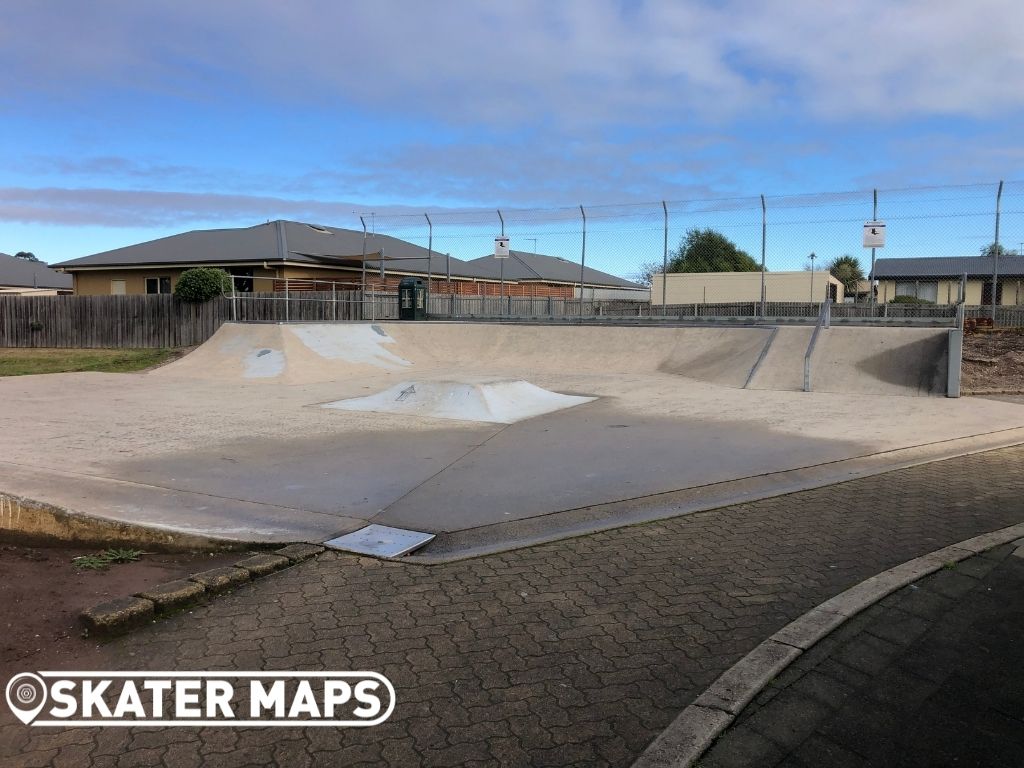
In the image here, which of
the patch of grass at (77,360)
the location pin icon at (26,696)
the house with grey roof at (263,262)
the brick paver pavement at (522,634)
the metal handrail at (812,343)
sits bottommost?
the brick paver pavement at (522,634)

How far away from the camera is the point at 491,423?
421 inches

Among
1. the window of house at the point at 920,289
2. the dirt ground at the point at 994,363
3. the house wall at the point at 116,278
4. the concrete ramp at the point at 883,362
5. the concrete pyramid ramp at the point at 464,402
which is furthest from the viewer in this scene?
the window of house at the point at 920,289

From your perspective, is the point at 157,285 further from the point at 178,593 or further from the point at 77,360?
the point at 178,593

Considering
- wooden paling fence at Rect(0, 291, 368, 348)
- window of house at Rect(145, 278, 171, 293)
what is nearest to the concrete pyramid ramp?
wooden paling fence at Rect(0, 291, 368, 348)

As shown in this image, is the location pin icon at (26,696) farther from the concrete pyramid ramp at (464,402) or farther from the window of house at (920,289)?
the window of house at (920,289)

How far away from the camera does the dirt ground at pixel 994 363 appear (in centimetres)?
1473

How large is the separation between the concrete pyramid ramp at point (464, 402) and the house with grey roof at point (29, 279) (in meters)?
43.1

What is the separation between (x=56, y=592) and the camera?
4.27 metres

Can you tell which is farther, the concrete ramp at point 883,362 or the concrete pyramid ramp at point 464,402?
the concrete ramp at point 883,362

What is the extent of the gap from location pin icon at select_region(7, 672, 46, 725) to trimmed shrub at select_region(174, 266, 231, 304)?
2124 centimetres

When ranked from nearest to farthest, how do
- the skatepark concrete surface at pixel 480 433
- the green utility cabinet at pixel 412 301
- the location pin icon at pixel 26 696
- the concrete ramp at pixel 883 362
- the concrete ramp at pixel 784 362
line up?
1. the location pin icon at pixel 26 696
2. the skatepark concrete surface at pixel 480 433
3. the concrete ramp at pixel 883 362
4. the concrete ramp at pixel 784 362
5. the green utility cabinet at pixel 412 301

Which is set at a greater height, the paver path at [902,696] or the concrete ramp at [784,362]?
the concrete ramp at [784,362]

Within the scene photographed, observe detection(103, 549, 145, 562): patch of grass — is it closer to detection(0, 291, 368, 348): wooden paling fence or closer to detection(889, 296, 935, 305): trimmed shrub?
detection(0, 291, 368, 348): wooden paling fence

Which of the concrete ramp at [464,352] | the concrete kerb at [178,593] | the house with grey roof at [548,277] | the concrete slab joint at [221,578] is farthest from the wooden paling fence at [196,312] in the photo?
the concrete slab joint at [221,578]
